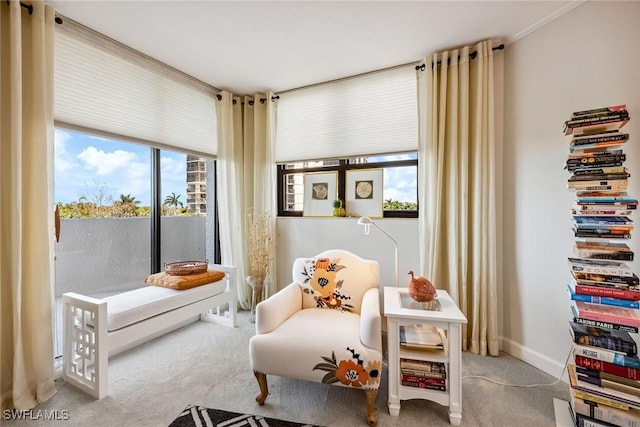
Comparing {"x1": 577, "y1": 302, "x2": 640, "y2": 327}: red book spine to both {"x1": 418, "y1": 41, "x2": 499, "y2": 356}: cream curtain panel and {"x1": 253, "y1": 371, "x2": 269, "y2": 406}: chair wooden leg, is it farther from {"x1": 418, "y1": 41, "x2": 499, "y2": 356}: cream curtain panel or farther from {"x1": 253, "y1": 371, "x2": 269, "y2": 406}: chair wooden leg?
{"x1": 253, "y1": 371, "x2": 269, "y2": 406}: chair wooden leg

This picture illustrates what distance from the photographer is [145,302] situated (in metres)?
1.93

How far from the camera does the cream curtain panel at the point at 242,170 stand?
296cm

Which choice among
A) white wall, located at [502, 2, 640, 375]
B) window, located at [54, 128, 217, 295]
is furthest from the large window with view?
white wall, located at [502, 2, 640, 375]

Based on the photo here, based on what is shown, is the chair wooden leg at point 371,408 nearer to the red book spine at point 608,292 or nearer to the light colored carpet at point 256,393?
the light colored carpet at point 256,393

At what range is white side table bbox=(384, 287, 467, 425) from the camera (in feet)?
4.72

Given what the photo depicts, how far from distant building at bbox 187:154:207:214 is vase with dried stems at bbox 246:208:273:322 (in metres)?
0.59

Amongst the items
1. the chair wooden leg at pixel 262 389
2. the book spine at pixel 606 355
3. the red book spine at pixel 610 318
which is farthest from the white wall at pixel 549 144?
the chair wooden leg at pixel 262 389

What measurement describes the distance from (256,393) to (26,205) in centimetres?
188

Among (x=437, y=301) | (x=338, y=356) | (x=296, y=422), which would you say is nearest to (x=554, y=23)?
(x=437, y=301)

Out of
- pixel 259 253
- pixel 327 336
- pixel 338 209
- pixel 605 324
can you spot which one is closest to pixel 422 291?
pixel 327 336

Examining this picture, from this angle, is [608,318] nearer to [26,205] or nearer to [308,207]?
[308,207]

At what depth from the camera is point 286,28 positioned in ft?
6.32

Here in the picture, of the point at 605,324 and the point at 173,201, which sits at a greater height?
the point at 173,201

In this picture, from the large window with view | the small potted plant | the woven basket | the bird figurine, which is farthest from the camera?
the small potted plant
